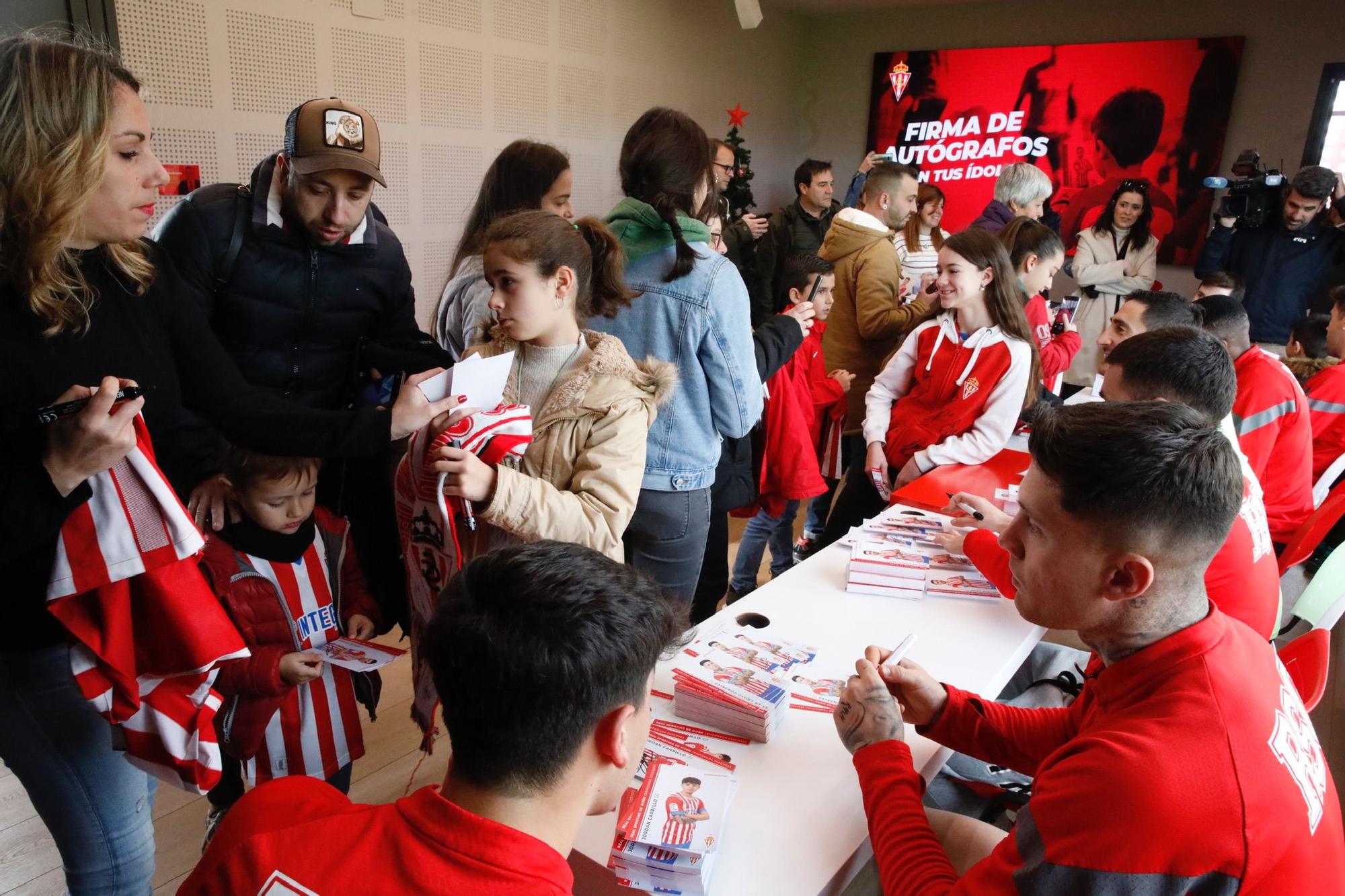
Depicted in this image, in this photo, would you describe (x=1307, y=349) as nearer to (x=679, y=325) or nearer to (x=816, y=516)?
(x=816, y=516)

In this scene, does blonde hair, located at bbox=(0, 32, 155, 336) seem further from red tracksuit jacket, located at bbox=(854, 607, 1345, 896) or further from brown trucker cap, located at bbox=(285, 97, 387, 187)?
red tracksuit jacket, located at bbox=(854, 607, 1345, 896)

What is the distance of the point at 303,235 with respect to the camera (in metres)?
1.95

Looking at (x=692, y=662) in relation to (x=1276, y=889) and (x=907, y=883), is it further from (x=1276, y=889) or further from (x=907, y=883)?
(x=1276, y=889)

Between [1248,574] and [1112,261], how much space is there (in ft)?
16.0

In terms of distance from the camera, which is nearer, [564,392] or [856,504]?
[564,392]

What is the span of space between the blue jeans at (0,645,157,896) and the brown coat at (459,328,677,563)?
0.72 meters

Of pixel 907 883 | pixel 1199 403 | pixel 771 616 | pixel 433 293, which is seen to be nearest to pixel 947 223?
pixel 433 293

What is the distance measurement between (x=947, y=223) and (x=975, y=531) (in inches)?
269

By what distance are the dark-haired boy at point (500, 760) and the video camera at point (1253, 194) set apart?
19.4 ft

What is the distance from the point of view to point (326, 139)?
73.3 inches

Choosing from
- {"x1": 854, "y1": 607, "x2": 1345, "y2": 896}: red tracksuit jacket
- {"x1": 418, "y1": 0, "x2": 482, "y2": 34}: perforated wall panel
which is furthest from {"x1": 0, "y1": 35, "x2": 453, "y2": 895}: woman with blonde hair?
{"x1": 418, "y1": 0, "x2": 482, "y2": 34}: perforated wall panel

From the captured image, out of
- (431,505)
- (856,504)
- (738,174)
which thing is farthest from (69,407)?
(738,174)

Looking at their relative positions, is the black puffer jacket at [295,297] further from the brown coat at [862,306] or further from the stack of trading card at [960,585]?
the brown coat at [862,306]

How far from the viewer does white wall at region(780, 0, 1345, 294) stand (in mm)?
6355
